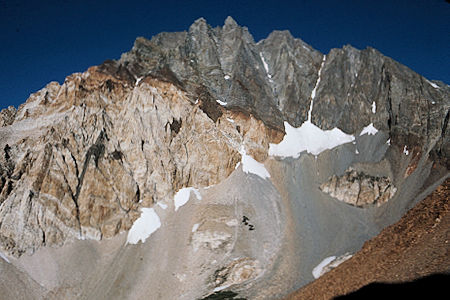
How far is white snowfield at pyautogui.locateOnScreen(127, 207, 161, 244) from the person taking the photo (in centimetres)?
4103

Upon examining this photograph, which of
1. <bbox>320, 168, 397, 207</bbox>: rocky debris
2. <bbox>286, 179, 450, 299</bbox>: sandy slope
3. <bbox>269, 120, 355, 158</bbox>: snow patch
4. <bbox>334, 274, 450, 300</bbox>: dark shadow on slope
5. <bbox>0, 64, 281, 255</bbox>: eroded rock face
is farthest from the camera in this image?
<bbox>269, 120, 355, 158</bbox>: snow patch

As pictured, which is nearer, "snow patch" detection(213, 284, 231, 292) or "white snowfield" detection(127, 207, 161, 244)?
"snow patch" detection(213, 284, 231, 292)

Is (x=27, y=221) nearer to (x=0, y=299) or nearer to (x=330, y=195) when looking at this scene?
(x=0, y=299)

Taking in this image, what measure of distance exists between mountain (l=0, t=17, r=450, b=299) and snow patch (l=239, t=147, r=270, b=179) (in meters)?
0.21

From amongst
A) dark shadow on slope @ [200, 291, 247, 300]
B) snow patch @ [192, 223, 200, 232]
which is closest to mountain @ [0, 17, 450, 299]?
snow patch @ [192, 223, 200, 232]

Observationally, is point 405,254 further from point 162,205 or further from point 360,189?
point 162,205

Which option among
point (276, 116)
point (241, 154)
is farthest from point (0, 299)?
point (276, 116)

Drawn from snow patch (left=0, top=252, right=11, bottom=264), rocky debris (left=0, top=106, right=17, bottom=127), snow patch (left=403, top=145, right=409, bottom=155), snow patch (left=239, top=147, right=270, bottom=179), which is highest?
rocky debris (left=0, top=106, right=17, bottom=127)

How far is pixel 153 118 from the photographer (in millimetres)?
51062

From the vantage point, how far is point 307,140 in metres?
56.9

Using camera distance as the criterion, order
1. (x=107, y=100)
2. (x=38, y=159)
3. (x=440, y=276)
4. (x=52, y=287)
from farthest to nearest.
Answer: (x=107, y=100)
(x=38, y=159)
(x=52, y=287)
(x=440, y=276)

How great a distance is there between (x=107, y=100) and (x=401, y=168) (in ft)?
147

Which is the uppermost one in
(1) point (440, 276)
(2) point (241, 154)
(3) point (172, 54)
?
(3) point (172, 54)

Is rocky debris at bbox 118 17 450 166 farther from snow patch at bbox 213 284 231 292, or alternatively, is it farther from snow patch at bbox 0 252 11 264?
snow patch at bbox 0 252 11 264
